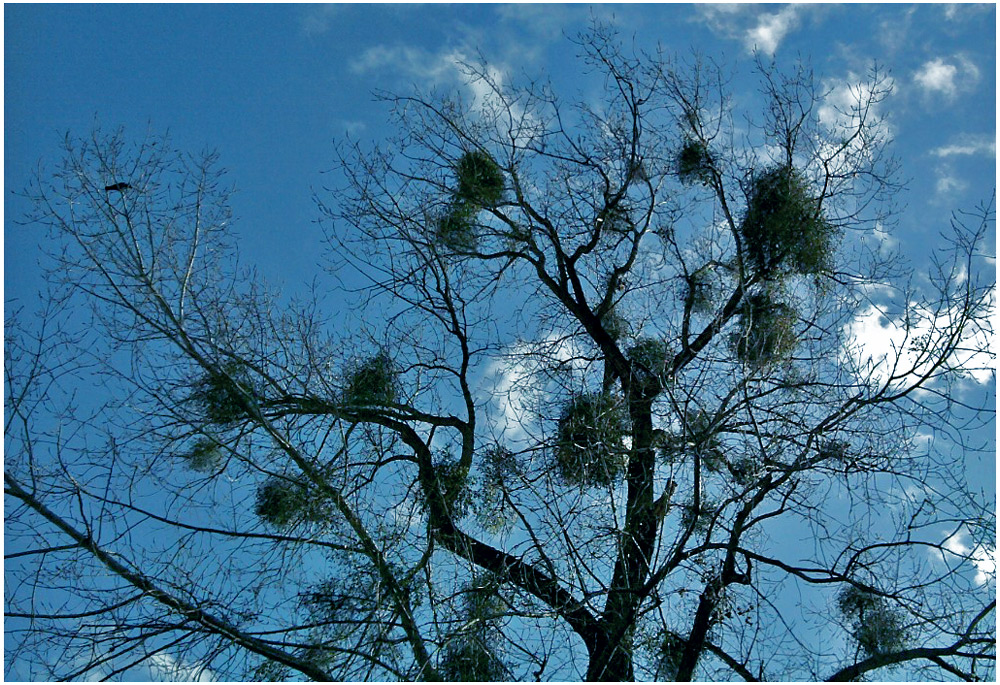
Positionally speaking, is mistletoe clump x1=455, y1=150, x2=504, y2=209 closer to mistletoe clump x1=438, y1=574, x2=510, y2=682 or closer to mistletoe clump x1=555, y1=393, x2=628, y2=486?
mistletoe clump x1=555, y1=393, x2=628, y2=486

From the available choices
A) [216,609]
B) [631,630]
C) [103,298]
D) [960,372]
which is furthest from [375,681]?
[960,372]

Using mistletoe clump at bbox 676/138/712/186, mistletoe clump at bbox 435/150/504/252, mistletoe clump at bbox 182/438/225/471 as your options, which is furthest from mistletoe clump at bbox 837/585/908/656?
mistletoe clump at bbox 182/438/225/471

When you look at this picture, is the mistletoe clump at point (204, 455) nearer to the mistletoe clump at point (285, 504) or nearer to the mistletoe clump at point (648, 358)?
the mistletoe clump at point (285, 504)

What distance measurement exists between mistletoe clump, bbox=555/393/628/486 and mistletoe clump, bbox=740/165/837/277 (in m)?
0.88

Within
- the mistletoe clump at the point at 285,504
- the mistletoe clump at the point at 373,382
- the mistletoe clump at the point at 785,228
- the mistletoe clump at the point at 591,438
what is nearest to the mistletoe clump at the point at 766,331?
the mistletoe clump at the point at 785,228

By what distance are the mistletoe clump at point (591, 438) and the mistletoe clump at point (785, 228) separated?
0.88 meters

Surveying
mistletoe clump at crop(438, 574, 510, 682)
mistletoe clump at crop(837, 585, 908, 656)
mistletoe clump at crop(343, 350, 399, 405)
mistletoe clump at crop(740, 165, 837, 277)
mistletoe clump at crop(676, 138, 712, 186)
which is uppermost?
mistletoe clump at crop(676, 138, 712, 186)

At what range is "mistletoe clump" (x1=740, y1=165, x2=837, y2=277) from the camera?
11.0 feet

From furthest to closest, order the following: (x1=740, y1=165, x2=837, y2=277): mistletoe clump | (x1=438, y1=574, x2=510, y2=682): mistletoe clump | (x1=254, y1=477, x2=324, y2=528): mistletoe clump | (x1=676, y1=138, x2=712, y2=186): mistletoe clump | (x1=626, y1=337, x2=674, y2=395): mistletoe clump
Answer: (x1=676, y1=138, x2=712, y2=186): mistletoe clump, (x1=740, y1=165, x2=837, y2=277): mistletoe clump, (x1=626, y1=337, x2=674, y2=395): mistletoe clump, (x1=254, y1=477, x2=324, y2=528): mistletoe clump, (x1=438, y1=574, x2=510, y2=682): mistletoe clump

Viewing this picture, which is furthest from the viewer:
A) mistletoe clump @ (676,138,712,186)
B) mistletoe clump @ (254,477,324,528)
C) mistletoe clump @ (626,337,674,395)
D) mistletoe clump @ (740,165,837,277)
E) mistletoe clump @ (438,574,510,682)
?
mistletoe clump @ (676,138,712,186)

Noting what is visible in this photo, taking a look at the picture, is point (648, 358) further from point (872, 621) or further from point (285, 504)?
point (285, 504)

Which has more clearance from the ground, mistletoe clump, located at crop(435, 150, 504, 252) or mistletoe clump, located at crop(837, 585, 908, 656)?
mistletoe clump, located at crop(435, 150, 504, 252)

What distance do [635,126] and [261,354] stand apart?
1.68m

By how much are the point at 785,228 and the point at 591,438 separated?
1131 mm
